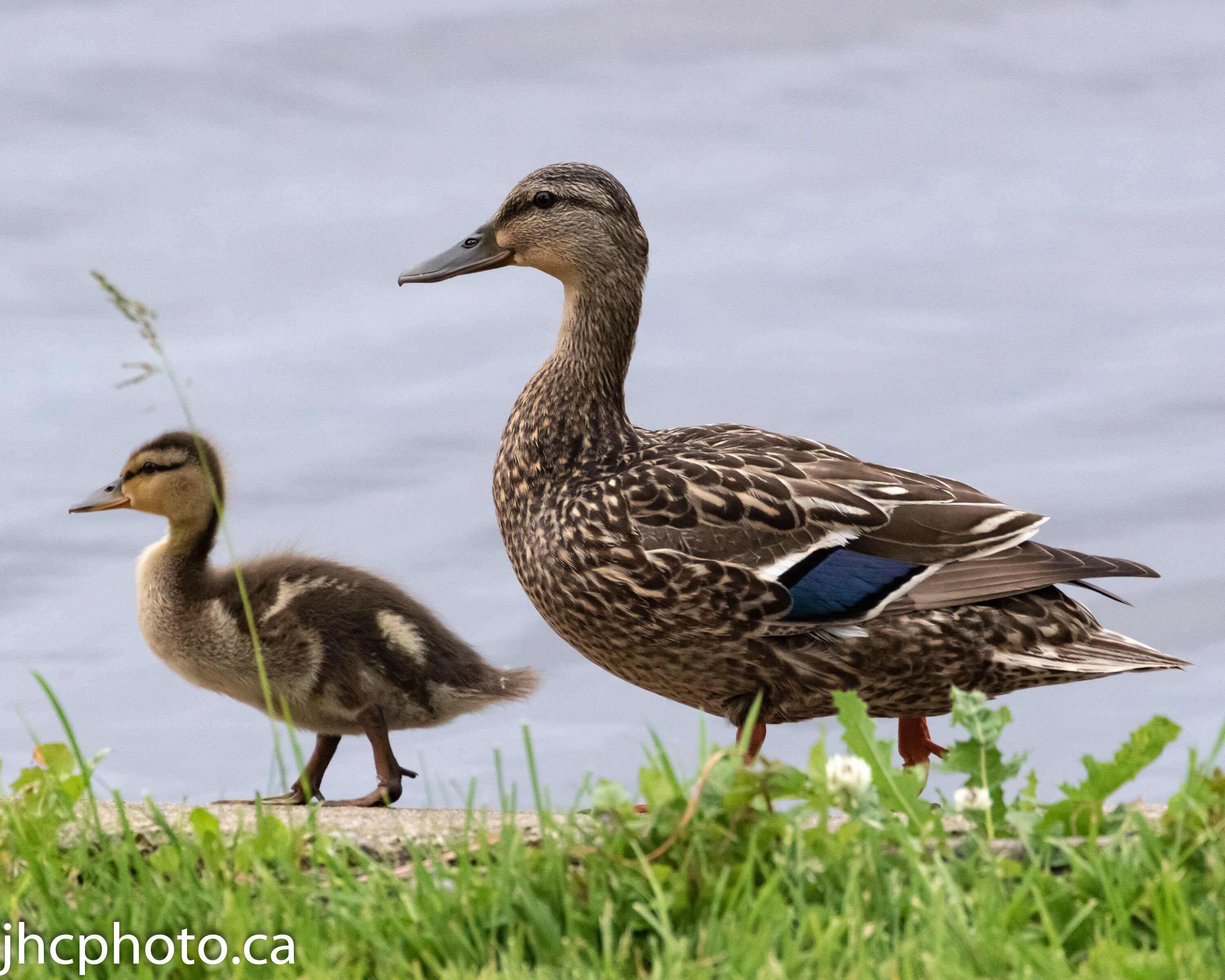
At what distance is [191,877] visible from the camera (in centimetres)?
321

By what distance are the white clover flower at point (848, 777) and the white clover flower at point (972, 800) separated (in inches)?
10.9

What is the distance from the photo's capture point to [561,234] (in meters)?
5.64

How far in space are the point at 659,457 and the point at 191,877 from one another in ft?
8.17

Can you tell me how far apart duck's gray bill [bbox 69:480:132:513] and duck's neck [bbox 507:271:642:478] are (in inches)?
86.0

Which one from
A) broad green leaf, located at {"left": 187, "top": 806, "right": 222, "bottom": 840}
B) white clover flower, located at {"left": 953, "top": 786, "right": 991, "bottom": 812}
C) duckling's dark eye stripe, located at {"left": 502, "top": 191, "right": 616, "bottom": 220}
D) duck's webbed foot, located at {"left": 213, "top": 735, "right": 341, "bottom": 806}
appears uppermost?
duckling's dark eye stripe, located at {"left": 502, "top": 191, "right": 616, "bottom": 220}

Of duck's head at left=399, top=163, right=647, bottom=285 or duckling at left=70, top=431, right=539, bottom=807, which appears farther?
duckling at left=70, top=431, right=539, bottom=807

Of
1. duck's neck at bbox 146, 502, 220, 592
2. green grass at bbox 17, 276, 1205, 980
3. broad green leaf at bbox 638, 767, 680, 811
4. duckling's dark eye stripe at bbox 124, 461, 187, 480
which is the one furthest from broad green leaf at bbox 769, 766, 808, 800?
duckling's dark eye stripe at bbox 124, 461, 187, 480

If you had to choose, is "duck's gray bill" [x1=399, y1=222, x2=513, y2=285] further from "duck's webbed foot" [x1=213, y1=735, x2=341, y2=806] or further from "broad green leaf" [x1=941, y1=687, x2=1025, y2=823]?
"broad green leaf" [x1=941, y1=687, x2=1025, y2=823]

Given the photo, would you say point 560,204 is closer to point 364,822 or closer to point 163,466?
point 163,466

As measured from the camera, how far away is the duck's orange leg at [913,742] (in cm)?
532

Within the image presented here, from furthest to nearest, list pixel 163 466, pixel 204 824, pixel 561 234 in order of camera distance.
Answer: pixel 163 466 → pixel 561 234 → pixel 204 824

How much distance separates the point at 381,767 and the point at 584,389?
1.73 m

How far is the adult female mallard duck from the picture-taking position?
4.72 metres

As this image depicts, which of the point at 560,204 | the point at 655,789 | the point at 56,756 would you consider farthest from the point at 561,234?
the point at 655,789
